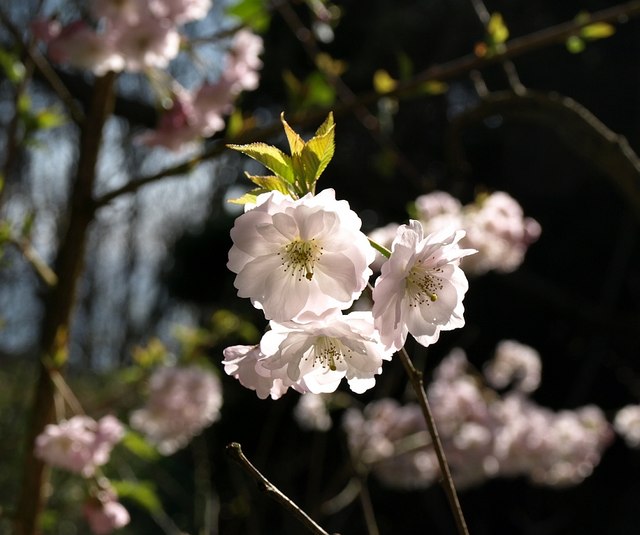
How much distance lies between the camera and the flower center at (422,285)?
21.4 inches

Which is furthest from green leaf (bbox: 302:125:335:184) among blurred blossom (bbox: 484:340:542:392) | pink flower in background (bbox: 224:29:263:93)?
blurred blossom (bbox: 484:340:542:392)

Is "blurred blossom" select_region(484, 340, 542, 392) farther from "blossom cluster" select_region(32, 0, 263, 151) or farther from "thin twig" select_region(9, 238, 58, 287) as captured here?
"thin twig" select_region(9, 238, 58, 287)

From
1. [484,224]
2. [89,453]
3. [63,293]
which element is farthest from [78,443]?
[484,224]

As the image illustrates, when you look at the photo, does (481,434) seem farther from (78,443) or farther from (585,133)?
(585,133)

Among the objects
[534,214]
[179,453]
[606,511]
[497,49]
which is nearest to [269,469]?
[179,453]

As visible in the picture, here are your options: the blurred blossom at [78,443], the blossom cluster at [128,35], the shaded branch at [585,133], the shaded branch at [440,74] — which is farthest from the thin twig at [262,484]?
the blossom cluster at [128,35]

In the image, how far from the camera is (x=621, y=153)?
0.90 meters

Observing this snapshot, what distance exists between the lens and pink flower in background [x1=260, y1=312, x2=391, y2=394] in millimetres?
520

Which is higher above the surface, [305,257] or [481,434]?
[305,257]

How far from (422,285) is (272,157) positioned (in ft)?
0.49

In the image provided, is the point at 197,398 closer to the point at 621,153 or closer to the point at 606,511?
the point at 621,153

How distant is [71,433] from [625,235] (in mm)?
3930

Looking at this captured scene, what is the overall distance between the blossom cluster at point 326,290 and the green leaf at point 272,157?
0.02 m

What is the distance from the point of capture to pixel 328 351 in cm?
57
